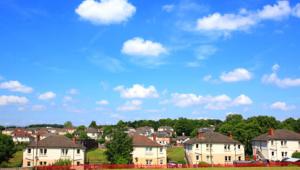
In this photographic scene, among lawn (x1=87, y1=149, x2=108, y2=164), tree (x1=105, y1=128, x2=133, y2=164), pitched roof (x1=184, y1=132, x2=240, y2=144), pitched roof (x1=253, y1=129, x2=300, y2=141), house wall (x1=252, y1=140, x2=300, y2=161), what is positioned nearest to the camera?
tree (x1=105, y1=128, x2=133, y2=164)

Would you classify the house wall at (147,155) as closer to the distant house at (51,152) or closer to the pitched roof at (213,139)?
the pitched roof at (213,139)

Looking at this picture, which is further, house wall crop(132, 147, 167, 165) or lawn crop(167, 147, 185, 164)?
lawn crop(167, 147, 185, 164)

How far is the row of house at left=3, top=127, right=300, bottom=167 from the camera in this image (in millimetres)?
67875

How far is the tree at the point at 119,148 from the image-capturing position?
62938 millimetres

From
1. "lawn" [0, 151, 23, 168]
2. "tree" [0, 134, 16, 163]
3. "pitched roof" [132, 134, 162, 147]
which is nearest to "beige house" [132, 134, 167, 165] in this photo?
"pitched roof" [132, 134, 162, 147]

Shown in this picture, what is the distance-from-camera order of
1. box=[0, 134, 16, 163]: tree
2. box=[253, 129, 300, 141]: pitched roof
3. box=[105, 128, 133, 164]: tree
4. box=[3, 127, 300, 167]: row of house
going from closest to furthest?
1. box=[105, 128, 133, 164]: tree
2. box=[0, 134, 16, 163]: tree
3. box=[3, 127, 300, 167]: row of house
4. box=[253, 129, 300, 141]: pitched roof

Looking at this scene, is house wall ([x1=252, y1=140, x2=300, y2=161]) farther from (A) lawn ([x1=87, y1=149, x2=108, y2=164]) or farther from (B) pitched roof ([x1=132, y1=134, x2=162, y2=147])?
(A) lawn ([x1=87, y1=149, x2=108, y2=164])

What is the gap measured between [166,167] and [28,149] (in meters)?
24.5

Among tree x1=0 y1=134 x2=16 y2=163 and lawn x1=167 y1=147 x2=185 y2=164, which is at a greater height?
tree x1=0 y1=134 x2=16 y2=163

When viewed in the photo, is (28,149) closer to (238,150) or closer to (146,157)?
(146,157)

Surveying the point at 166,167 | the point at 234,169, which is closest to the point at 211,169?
the point at 234,169

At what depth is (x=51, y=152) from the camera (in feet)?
224

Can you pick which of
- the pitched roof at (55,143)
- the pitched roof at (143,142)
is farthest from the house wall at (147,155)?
the pitched roof at (55,143)

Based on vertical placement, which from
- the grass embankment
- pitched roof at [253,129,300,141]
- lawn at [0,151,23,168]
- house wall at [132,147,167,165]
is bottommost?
lawn at [0,151,23,168]
